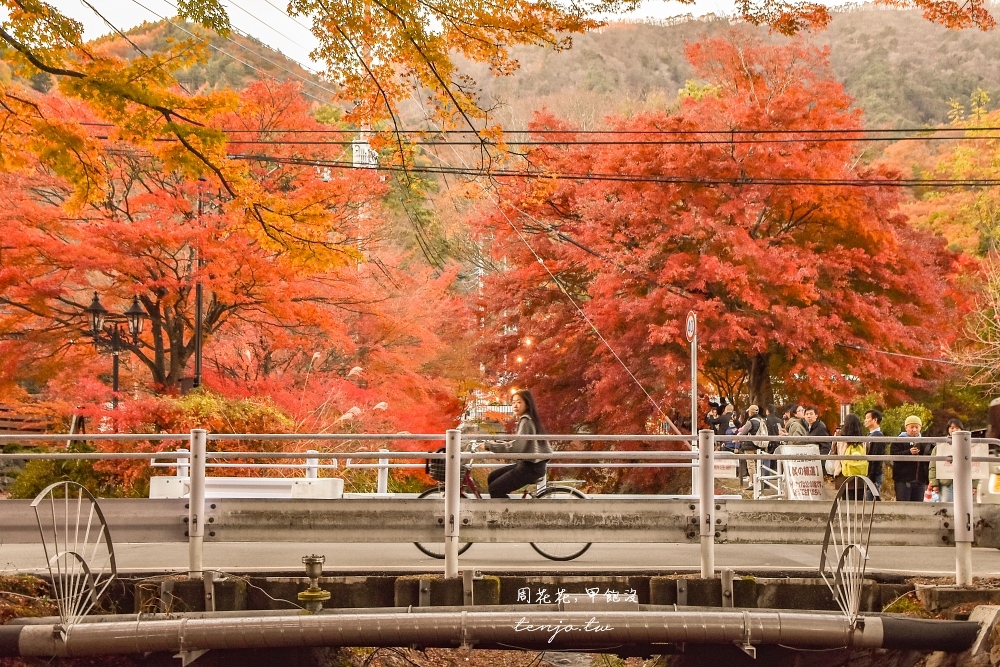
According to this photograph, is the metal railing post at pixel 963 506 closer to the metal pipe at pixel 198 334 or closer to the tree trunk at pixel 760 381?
the metal pipe at pixel 198 334

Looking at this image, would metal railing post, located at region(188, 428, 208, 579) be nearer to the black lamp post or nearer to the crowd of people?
the crowd of people

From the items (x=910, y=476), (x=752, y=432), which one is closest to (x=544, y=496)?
(x=910, y=476)

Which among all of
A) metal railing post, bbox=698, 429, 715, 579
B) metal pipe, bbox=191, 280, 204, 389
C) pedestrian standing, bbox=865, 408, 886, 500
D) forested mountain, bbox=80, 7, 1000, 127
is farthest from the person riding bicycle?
forested mountain, bbox=80, 7, 1000, 127

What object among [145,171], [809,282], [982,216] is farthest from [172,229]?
[982,216]

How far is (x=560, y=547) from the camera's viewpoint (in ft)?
32.4

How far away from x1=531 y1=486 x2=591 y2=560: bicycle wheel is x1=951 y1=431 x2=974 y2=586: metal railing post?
3.38 metres

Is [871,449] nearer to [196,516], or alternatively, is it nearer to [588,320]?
[588,320]

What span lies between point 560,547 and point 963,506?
3759mm

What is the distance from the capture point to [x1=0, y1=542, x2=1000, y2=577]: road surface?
27.7 feet

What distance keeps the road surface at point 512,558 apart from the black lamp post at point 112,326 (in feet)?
32.4

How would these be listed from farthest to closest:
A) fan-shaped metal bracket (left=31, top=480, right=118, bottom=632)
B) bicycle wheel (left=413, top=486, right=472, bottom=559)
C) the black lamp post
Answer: the black lamp post → bicycle wheel (left=413, top=486, right=472, bottom=559) → fan-shaped metal bracket (left=31, top=480, right=118, bottom=632)

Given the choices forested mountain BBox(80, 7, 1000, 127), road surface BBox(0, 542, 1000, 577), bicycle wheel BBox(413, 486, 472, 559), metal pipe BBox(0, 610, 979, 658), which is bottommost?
metal pipe BBox(0, 610, 979, 658)

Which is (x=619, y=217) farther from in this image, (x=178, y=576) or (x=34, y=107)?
(x=178, y=576)

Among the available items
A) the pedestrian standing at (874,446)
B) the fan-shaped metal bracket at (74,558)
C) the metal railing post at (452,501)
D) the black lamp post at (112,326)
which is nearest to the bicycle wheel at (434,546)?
the metal railing post at (452,501)
